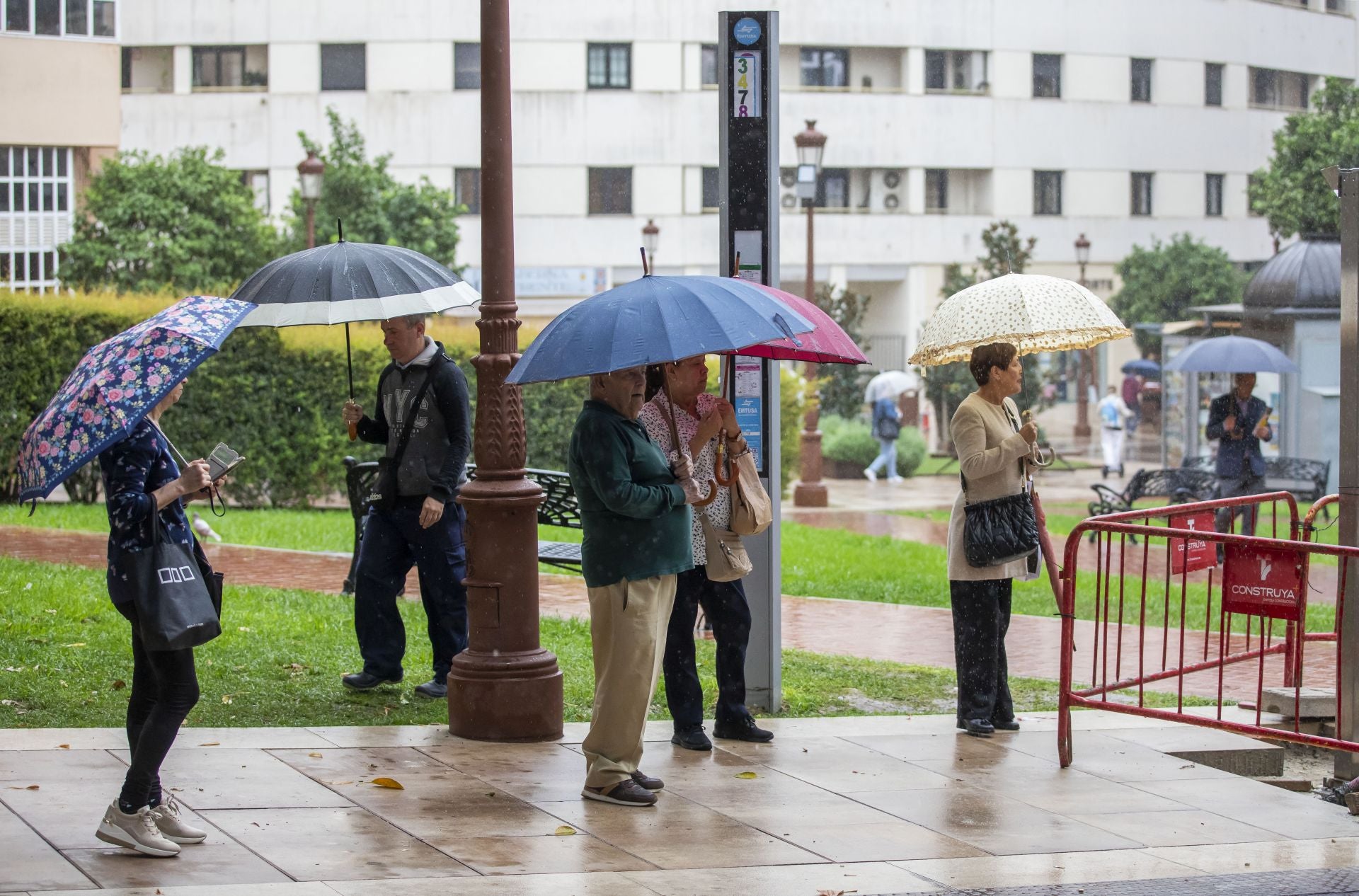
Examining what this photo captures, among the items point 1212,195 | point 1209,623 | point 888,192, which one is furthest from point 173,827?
point 1212,195

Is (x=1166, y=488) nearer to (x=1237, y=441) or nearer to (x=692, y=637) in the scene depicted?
(x=1237, y=441)

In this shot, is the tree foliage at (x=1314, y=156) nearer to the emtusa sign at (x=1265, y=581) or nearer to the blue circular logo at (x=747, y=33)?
the blue circular logo at (x=747, y=33)

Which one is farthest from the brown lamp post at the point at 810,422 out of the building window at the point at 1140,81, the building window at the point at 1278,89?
the building window at the point at 1278,89

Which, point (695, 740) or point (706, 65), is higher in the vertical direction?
point (706, 65)

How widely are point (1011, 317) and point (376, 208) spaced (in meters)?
33.1

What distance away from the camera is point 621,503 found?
239 inches

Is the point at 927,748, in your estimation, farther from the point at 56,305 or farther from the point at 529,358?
the point at 56,305

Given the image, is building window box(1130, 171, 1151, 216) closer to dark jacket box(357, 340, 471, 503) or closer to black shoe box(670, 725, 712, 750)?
dark jacket box(357, 340, 471, 503)

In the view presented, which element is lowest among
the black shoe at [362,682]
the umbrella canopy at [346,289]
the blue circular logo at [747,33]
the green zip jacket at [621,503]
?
the black shoe at [362,682]

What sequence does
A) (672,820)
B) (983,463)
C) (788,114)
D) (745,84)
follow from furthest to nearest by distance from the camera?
1. (788,114)
2. (745,84)
3. (983,463)
4. (672,820)

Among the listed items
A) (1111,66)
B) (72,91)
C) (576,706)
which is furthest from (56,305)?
(1111,66)

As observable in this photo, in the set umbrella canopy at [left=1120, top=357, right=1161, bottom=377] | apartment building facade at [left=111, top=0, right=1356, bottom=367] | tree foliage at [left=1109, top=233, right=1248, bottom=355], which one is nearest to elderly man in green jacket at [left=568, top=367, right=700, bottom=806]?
umbrella canopy at [left=1120, top=357, right=1161, bottom=377]

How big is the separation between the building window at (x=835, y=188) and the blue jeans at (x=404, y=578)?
44.5 meters

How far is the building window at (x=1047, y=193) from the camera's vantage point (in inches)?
2103
